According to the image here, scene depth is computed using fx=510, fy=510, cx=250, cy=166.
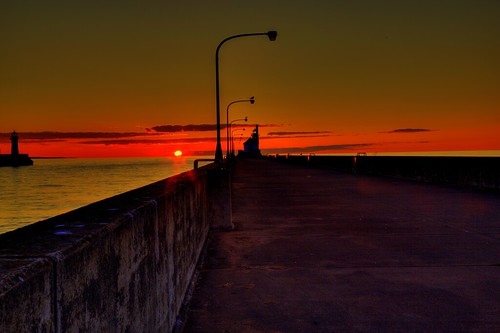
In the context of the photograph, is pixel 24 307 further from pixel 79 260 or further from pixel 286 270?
pixel 286 270

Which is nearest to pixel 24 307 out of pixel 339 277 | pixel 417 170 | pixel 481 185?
pixel 339 277

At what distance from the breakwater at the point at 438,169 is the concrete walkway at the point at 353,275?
7246mm

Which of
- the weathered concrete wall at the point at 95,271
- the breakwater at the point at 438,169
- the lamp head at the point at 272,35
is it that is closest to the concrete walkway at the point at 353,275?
the weathered concrete wall at the point at 95,271

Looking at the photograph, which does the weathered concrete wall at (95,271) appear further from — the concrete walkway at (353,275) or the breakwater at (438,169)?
the breakwater at (438,169)

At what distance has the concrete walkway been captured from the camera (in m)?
5.17

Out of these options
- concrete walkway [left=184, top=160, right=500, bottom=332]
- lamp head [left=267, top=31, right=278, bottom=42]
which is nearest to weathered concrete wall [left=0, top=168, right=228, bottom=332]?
concrete walkway [left=184, top=160, right=500, bottom=332]

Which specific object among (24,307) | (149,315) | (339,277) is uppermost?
(24,307)

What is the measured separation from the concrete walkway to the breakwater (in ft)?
23.8

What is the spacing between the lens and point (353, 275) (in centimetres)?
692

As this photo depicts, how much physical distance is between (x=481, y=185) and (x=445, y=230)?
36.1 feet

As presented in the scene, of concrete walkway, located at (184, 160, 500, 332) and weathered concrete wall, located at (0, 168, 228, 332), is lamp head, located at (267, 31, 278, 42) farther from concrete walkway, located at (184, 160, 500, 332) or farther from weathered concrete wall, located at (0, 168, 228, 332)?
weathered concrete wall, located at (0, 168, 228, 332)

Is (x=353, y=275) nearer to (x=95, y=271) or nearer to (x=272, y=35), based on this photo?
(x=95, y=271)

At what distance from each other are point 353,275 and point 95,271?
5029mm

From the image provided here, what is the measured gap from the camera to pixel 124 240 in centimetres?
308
